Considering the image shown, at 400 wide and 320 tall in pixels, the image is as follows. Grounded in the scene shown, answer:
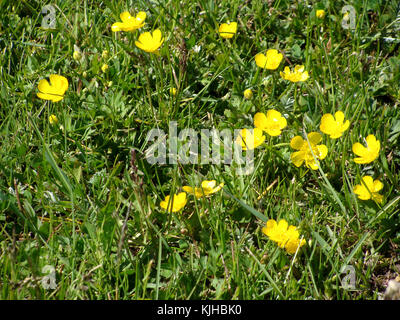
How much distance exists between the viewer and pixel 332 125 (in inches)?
95.2

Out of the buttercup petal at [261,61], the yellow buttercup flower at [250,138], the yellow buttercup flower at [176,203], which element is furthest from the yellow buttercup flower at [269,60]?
the yellow buttercup flower at [176,203]

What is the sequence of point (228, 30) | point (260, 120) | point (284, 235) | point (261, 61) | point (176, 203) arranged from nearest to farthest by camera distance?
point (284, 235)
point (176, 203)
point (260, 120)
point (261, 61)
point (228, 30)

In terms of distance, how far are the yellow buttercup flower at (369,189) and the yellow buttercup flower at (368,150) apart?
8cm

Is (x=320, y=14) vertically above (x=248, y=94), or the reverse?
(x=320, y=14)

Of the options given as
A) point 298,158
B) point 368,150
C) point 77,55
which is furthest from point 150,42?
point 368,150

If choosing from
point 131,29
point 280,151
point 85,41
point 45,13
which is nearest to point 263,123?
point 280,151

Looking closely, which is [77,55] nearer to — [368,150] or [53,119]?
[53,119]

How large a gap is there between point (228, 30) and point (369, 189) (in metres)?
1.21

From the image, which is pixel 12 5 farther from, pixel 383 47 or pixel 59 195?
pixel 383 47

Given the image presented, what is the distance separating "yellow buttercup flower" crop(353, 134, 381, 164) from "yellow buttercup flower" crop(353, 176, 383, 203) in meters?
0.08

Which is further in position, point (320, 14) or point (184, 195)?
point (320, 14)

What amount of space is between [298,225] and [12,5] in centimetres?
220

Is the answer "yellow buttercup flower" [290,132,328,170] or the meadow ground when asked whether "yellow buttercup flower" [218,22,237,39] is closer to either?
the meadow ground

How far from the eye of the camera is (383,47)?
3002 mm
